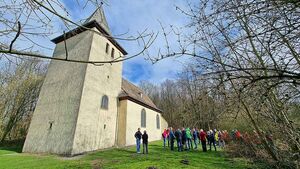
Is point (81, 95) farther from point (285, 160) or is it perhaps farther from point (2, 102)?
point (2, 102)

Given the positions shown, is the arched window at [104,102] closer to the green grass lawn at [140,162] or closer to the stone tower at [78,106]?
the stone tower at [78,106]

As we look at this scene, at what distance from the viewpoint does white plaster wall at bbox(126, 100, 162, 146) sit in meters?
19.2

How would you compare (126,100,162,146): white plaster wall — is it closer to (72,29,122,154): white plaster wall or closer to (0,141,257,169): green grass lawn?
(72,29,122,154): white plaster wall

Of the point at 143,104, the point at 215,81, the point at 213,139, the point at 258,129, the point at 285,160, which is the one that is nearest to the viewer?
the point at 215,81

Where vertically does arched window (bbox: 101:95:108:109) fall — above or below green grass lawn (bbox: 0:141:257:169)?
above

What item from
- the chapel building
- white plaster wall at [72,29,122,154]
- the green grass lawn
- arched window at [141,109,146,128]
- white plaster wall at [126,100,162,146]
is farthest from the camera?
arched window at [141,109,146,128]

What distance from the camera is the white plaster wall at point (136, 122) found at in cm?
1918

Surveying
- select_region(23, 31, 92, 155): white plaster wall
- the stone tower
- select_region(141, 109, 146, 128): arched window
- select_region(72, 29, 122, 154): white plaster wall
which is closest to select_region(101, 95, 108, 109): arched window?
the stone tower

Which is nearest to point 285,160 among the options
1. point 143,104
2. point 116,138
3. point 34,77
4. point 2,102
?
point 116,138

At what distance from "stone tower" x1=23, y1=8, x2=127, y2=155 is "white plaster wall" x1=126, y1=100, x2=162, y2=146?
4.79 ft

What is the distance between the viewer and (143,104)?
23.2 meters

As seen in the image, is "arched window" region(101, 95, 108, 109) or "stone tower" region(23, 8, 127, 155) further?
"arched window" region(101, 95, 108, 109)

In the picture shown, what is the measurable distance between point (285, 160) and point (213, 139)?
11048 mm

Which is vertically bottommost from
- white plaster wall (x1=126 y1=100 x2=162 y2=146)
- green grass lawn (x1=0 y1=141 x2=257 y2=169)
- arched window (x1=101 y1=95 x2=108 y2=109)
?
green grass lawn (x1=0 y1=141 x2=257 y2=169)
